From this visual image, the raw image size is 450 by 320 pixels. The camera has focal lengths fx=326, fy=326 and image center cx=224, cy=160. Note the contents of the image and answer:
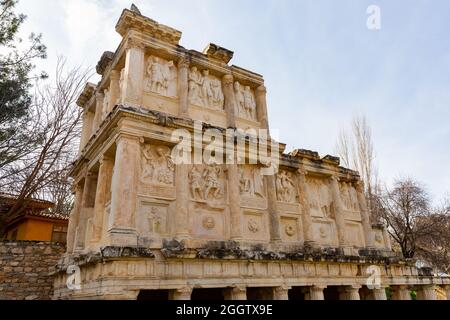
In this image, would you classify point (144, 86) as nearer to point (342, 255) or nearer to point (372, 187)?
point (342, 255)

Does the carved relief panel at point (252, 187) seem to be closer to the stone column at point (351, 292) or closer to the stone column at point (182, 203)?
the stone column at point (182, 203)

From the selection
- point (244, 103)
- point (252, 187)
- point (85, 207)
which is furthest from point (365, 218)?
point (85, 207)

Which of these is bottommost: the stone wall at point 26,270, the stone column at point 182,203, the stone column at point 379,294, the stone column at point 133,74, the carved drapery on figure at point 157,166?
the stone column at point 379,294

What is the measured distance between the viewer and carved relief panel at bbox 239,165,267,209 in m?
8.94

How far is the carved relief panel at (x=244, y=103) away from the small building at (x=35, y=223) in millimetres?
9589

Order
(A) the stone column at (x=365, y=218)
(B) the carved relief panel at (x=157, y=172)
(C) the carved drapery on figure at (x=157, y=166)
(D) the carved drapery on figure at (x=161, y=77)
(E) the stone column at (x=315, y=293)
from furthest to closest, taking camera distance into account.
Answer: (A) the stone column at (x=365, y=218), (D) the carved drapery on figure at (x=161, y=77), (E) the stone column at (x=315, y=293), (C) the carved drapery on figure at (x=157, y=166), (B) the carved relief panel at (x=157, y=172)

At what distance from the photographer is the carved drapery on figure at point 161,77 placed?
28.7 ft

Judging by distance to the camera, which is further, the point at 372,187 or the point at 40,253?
the point at 372,187

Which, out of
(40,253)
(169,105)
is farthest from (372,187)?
(40,253)

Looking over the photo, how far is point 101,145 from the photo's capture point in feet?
28.3

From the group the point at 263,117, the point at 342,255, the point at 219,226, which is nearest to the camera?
the point at 219,226

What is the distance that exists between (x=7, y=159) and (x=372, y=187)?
20.2 meters

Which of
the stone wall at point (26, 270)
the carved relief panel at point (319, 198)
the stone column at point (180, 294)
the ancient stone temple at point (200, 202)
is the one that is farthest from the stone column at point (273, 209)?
the stone wall at point (26, 270)
